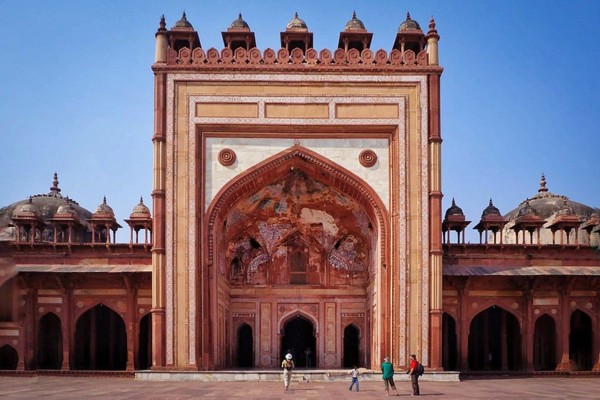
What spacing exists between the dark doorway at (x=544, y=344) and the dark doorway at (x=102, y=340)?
497 inches

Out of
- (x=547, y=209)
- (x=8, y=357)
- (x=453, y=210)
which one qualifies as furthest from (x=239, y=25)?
(x=547, y=209)

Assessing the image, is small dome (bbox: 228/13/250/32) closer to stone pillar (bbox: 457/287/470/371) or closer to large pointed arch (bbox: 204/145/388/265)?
large pointed arch (bbox: 204/145/388/265)

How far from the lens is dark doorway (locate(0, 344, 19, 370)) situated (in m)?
23.1

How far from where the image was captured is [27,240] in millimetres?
23781

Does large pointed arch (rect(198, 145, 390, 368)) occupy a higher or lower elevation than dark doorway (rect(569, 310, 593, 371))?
higher

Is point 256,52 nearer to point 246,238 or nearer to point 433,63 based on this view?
point 433,63

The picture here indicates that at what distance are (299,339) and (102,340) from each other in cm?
625

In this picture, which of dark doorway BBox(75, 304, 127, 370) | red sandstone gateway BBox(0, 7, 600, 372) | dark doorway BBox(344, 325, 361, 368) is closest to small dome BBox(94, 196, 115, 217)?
red sandstone gateway BBox(0, 7, 600, 372)

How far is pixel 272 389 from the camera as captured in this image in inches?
648

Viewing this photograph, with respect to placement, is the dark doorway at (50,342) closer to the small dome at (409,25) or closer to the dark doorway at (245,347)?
the dark doorway at (245,347)

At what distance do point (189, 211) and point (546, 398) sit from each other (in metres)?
10.1

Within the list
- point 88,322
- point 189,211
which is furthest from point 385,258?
point 88,322

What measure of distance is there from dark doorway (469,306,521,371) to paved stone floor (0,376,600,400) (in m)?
3.02

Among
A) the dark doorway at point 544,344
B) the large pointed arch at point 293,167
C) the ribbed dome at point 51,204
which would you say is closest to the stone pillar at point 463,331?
the dark doorway at point 544,344
